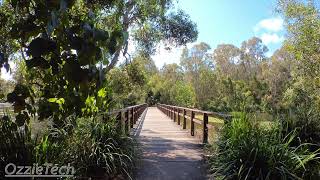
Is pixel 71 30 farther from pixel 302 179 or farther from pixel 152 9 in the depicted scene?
pixel 152 9

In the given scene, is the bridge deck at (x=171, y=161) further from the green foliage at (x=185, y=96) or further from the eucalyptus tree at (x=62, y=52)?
Result: the green foliage at (x=185, y=96)

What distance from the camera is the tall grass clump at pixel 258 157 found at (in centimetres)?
554

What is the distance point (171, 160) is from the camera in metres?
7.91

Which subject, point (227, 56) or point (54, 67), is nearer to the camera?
point (54, 67)

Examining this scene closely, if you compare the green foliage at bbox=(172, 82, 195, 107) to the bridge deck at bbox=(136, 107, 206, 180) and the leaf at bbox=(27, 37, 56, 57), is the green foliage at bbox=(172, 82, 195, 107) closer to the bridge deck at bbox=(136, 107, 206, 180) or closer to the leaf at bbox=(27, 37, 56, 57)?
the bridge deck at bbox=(136, 107, 206, 180)

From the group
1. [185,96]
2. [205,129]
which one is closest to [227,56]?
[185,96]

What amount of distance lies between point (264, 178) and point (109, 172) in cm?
227

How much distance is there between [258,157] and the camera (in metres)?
5.63

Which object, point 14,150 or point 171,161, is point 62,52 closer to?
point 14,150

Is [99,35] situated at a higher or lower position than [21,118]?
higher

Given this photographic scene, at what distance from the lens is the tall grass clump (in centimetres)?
554

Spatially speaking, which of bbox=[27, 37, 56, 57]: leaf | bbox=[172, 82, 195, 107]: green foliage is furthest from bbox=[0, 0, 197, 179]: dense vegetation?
bbox=[172, 82, 195, 107]: green foliage

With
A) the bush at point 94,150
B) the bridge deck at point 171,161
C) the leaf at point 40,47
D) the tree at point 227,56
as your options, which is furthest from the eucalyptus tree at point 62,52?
the tree at point 227,56
